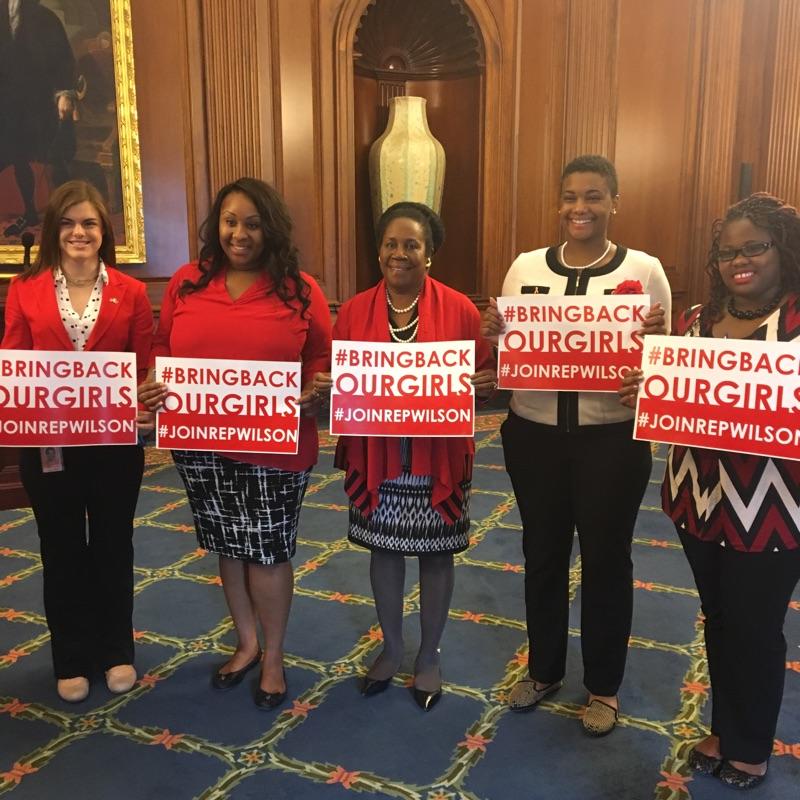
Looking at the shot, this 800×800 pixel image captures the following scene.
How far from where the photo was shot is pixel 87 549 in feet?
7.59

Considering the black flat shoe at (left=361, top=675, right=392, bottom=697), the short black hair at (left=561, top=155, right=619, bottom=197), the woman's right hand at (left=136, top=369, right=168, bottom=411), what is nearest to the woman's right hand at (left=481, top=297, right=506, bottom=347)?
the short black hair at (left=561, top=155, right=619, bottom=197)

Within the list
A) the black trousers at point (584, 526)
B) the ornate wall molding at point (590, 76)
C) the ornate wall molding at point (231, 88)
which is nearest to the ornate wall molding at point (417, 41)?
the ornate wall molding at point (590, 76)

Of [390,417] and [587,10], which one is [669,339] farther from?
[587,10]

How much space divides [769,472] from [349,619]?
1.65 meters

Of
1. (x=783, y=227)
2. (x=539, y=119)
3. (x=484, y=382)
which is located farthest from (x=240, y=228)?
(x=539, y=119)

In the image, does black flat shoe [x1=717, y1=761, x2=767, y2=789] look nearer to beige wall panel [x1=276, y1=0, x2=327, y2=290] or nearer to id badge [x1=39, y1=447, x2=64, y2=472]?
id badge [x1=39, y1=447, x2=64, y2=472]

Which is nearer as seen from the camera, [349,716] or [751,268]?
[751,268]

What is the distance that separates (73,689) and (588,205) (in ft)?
6.51

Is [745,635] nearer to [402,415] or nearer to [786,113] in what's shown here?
[402,415]

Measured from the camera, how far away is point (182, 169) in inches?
195

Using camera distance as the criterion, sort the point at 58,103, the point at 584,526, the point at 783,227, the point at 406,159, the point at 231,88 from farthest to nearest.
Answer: the point at 406,159
the point at 231,88
the point at 58,103
the point at 584,526
the point at 783,227

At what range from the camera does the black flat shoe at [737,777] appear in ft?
6.19

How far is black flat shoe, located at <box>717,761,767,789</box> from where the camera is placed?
1.89m

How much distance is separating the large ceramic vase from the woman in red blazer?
12.4ft
